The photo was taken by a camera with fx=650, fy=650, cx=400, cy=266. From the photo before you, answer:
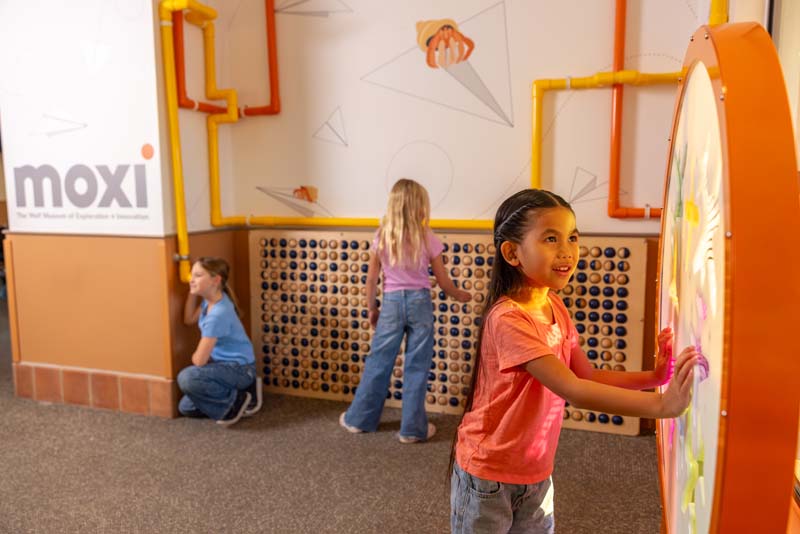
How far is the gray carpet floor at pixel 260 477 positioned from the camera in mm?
2279

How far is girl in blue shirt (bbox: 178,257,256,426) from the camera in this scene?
3.17m

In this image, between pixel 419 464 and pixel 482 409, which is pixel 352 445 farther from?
pixel 482 409

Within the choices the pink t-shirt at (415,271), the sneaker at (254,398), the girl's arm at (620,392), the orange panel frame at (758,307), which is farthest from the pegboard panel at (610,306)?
the orange panel frame at (758,307)

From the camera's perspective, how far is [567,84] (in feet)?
9.75

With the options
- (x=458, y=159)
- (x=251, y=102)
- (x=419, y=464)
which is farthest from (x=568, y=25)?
(x=419, y=464)

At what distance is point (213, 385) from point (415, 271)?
114cm

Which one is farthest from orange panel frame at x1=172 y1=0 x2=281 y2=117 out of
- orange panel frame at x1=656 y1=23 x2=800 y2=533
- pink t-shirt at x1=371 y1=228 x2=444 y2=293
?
orange panel frame at x1=656 y1=23 x2=800 y2=533

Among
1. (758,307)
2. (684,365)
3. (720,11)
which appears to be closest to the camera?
(758,307)

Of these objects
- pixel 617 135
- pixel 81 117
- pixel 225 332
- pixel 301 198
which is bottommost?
pixel 225 332

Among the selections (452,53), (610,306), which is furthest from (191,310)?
(610,306)

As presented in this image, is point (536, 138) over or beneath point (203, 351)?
over

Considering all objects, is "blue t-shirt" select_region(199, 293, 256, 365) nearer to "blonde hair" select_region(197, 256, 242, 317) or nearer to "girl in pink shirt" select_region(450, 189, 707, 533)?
"blonde hair" select_region(197, 256, 242, 317)

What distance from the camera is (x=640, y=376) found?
Result: 1262 mm

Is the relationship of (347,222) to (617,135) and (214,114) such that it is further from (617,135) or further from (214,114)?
(617,135)
